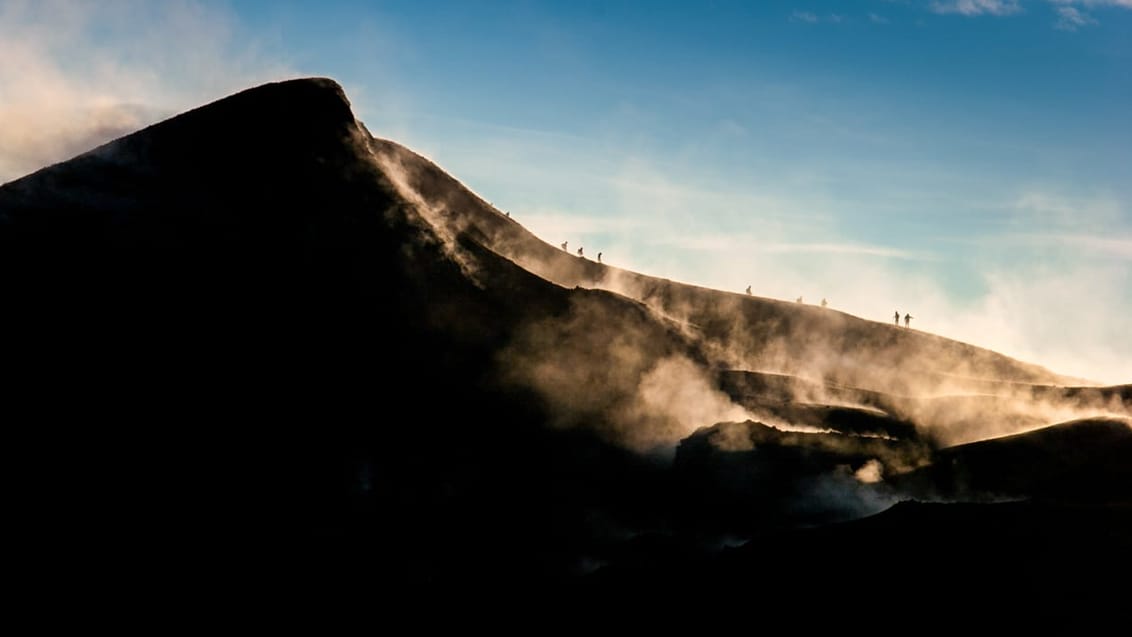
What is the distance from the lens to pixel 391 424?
38.1m

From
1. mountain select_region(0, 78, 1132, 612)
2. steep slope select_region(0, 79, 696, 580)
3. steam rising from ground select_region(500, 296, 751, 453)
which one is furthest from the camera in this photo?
steam rising from ground select_region(500, 296, 751, 453)

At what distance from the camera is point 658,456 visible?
1631 inches

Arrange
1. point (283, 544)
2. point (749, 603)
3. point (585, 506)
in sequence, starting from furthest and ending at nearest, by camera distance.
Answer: point (585, 506)
point (283, 544)
point (749, 603)

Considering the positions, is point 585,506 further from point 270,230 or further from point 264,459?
point 270,230

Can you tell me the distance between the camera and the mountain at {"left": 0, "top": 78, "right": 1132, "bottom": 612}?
3108 centimetres

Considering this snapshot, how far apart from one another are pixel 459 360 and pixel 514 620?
1344 cm

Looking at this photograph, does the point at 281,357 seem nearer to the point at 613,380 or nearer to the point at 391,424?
the point at 391,424

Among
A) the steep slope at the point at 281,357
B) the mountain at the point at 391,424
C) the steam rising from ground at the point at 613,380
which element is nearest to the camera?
the mountain at the point at 391,424

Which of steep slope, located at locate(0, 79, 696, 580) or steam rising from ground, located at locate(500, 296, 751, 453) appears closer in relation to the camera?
steep slope, located at locate(0, 79, 696, 580)

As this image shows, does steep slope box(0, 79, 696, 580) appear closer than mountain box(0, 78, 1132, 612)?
No

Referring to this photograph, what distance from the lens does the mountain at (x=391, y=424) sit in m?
31.1

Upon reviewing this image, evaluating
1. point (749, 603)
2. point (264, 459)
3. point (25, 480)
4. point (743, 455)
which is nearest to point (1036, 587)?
point (749, 603)

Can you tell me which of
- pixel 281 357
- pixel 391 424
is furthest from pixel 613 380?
pixel 281 357

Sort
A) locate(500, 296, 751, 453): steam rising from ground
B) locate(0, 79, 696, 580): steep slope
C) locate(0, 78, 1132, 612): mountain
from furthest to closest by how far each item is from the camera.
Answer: locate(500, 296, 751, 453): steam rising from ground < locate(0, 79, 696, 580): steep slope < locate(0, 78, 1132, 612): mountain
